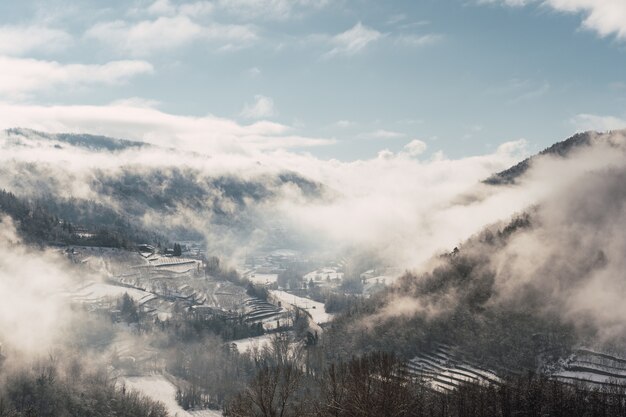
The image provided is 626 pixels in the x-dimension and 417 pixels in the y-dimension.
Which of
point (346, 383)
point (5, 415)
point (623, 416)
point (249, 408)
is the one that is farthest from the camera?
point (5, 415)

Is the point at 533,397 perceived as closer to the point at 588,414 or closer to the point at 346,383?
the point at 588,414

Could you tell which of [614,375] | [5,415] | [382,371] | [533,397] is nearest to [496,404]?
[533,397]

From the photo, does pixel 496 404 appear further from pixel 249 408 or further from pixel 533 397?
pixel 249 408

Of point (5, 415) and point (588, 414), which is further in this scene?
point (5, 415)

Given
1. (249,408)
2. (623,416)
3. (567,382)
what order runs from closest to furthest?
(249,408)
(623,416)
(567,382)

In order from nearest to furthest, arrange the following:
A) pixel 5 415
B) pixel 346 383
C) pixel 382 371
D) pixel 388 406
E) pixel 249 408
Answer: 1. pixel 249 408
2. pixel 388 406
3. pixel 382 371
4. pixel 346 383
5. pixel 5 415

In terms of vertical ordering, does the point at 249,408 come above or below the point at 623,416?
above

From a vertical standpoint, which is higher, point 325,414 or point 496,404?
point 325,414

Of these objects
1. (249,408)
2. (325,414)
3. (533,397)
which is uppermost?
(249,408)

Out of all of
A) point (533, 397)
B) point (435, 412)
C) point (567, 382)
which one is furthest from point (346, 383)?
point (567, 382)
